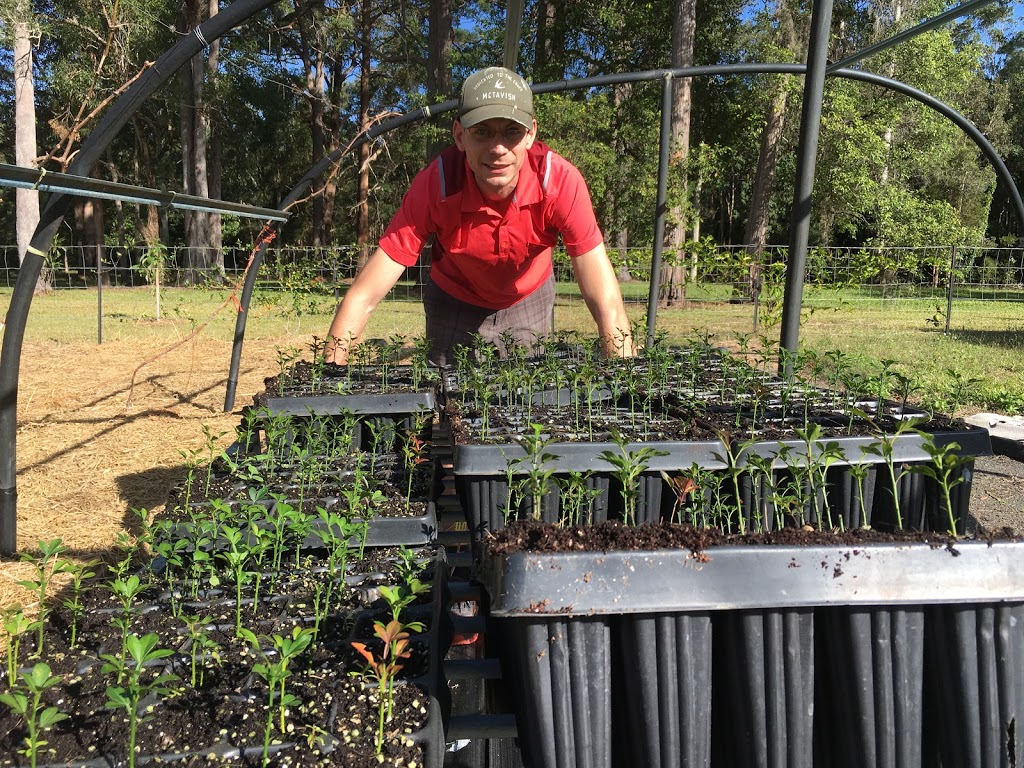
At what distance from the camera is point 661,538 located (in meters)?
1.05

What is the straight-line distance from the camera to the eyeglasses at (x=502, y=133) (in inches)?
102

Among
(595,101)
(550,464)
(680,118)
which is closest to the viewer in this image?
(550,464)

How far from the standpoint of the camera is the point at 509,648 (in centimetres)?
121

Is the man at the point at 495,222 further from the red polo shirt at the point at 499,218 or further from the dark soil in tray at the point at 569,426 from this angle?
the dark soil in tray at the point at 569,426

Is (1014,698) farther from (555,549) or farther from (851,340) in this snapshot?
(851,340)

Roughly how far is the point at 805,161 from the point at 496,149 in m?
1.19

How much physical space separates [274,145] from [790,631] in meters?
34.1

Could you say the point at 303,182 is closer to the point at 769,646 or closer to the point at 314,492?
the point at 314,492

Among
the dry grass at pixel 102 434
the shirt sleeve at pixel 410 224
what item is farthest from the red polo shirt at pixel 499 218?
the dry grass at pixel 102 434

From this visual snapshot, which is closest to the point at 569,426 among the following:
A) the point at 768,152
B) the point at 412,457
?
the point at 412,457

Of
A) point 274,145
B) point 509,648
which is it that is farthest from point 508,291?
point 274,145

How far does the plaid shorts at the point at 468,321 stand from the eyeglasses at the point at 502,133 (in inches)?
47.8

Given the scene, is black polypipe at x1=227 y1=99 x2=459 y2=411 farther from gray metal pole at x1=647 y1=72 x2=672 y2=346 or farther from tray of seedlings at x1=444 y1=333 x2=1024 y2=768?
tray of seedlings at x1=444 y1=333 x2=1024 y2=768

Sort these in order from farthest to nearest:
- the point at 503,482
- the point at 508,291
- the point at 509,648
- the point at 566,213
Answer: the point at 508,291, the point at 566,213, the point at 503,482, the point at 509,648
